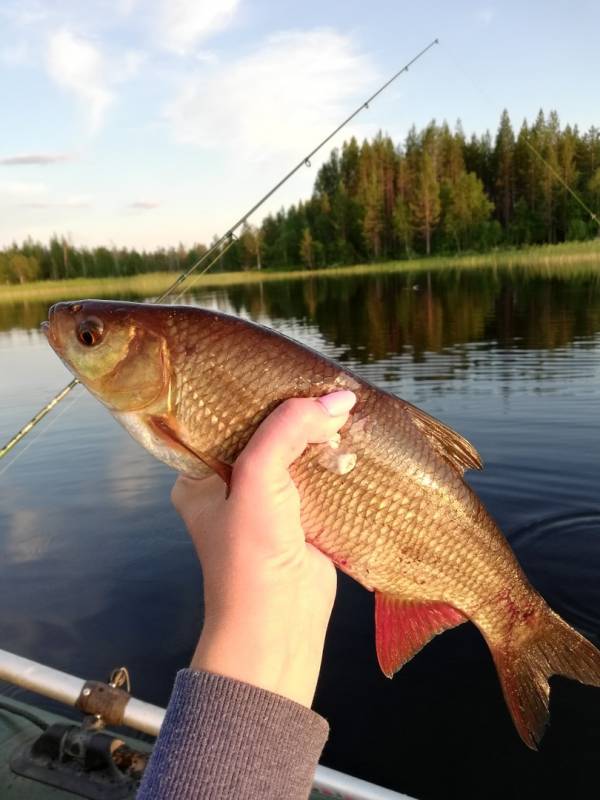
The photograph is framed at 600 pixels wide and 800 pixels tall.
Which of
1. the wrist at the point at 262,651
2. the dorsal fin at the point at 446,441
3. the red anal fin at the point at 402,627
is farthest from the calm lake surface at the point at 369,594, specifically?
the wrist at the point at 262,651

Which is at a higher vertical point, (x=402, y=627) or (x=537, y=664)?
(x=402, y=627)

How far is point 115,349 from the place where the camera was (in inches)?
86.3

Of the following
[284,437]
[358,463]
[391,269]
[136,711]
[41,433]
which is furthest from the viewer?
[391,269]

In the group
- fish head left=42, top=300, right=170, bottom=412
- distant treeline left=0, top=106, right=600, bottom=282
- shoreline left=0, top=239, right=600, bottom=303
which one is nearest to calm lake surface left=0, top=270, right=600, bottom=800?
fish head left=42, top=300, right=170, bottom=412

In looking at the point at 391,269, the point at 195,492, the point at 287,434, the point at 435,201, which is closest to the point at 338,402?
the point at 287,434

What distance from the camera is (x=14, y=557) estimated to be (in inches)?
267

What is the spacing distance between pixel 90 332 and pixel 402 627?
1.68 m

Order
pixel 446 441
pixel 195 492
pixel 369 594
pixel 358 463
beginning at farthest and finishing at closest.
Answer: pixel 369 594 → pixel 446 441 → pixel 358 463 → pixel 195 492

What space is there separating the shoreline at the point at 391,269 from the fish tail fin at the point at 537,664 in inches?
1607

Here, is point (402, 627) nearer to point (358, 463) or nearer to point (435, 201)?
point (358, 463)

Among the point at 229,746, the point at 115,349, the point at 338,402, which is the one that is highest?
the point at 115,349

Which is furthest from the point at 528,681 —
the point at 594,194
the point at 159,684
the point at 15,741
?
the point at 594,194

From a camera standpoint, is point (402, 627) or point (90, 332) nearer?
point (90, 332)

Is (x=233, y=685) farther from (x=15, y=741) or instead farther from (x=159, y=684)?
(x=159, y=684)
